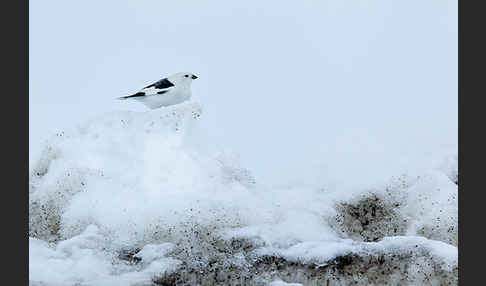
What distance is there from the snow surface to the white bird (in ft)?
2.08

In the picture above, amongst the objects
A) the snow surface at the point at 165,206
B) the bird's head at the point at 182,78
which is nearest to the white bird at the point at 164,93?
the bird's head at the point at 182,78

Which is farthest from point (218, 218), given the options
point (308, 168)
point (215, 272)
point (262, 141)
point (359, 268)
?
point (262, 141)

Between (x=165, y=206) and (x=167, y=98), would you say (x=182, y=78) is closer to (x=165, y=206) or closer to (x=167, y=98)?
(x=167, y=98)

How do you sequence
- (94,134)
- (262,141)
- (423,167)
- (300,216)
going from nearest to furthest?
(300,216) → (94,134) → (423,167) → (262,141)

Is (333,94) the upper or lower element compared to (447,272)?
upper

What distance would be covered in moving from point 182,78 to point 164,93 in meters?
0.42

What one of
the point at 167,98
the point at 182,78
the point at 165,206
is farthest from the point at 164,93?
the point at 165,206

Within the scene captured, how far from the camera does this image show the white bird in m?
11.2

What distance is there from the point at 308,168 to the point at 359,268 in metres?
2.75

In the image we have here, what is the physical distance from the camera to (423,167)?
11.2m

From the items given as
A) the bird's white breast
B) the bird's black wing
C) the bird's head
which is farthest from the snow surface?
the bird's head

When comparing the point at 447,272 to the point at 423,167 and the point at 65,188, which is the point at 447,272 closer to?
the point at 423,167

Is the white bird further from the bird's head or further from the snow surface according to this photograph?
the snow surface

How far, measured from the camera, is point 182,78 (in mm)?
11469
